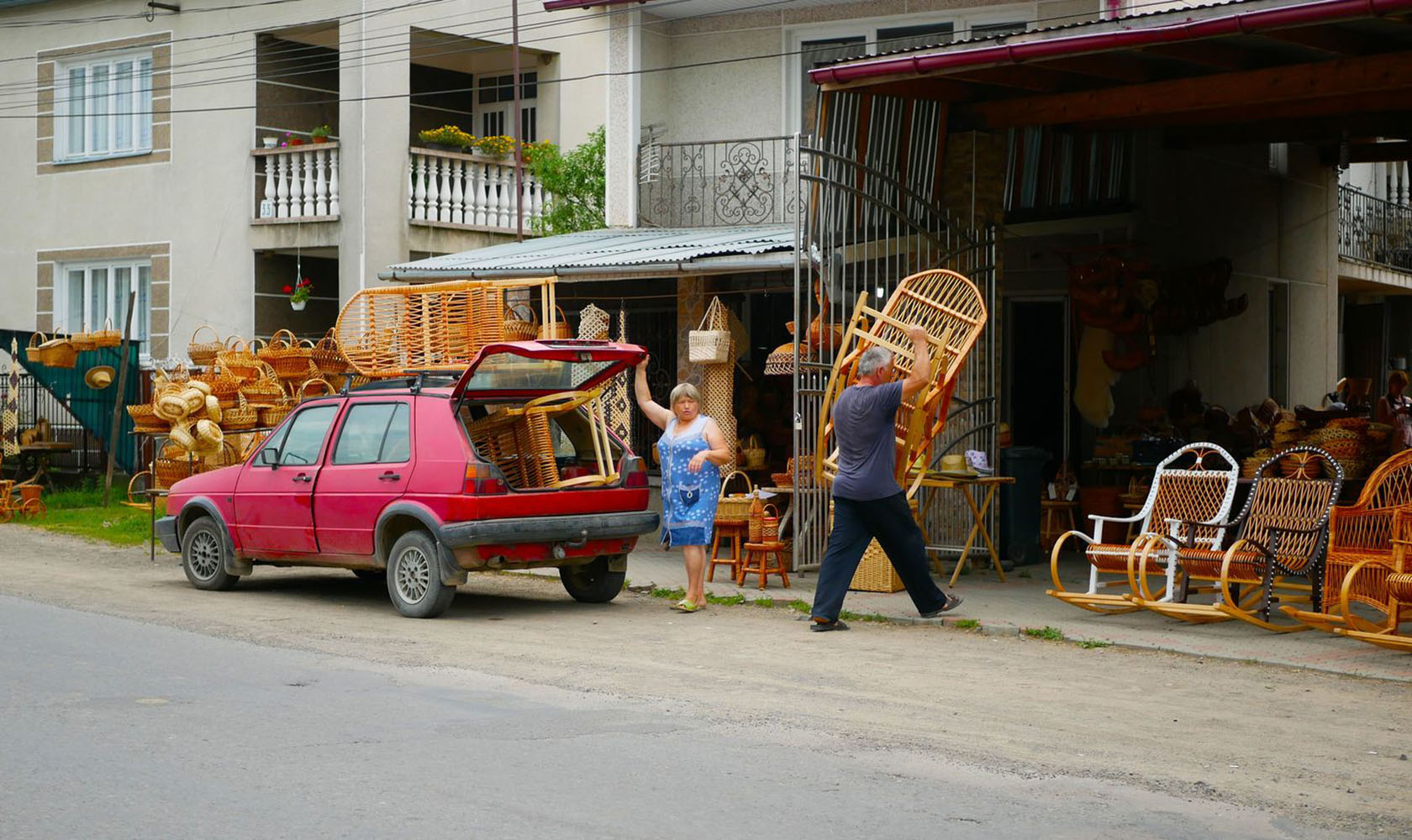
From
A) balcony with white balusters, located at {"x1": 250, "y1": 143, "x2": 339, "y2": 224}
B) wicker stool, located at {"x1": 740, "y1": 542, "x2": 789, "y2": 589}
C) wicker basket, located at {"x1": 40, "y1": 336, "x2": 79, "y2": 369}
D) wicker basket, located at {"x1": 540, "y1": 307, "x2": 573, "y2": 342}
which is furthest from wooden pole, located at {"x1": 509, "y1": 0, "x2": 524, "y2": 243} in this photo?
wicker stool, located at {"x1": 740, "y1": 542, "x2": 789, "y2": 589}

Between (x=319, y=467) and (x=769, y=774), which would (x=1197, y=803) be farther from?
(x=319, y=467)

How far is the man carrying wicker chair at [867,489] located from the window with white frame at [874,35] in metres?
6.06

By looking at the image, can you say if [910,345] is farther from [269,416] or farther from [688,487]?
[269,416]

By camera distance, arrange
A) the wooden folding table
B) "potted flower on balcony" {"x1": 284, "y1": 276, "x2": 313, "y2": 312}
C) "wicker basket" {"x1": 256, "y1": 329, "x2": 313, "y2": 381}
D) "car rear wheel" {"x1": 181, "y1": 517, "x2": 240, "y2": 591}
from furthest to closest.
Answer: "potted flower on balcony" {"x1": 284, "y1": 276, "x2": 313, "y2": 312}
"wicker basket" {"x1": 256, "y1": 329, "x2": 313, "y2": 381}
"car rear wheel" {"x1": 181, "y1": 517, "x2": 240, "y2": 591}
the wooden folding table

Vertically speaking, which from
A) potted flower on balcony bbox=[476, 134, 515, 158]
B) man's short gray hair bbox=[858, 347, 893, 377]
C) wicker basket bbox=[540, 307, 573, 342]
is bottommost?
man's short gray hair bbox=[858, 347, 893, 377]

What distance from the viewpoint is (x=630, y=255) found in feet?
48.1

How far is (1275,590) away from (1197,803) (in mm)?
5890

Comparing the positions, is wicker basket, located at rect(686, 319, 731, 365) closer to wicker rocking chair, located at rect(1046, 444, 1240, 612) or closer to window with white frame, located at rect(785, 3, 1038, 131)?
window with white frame, located at rect(785, 3, 1038, 131)

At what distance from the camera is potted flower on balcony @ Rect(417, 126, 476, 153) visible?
2245 cm

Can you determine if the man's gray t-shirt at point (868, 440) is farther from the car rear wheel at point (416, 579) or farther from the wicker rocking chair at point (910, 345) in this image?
the car rear wheel at point (416, 579)

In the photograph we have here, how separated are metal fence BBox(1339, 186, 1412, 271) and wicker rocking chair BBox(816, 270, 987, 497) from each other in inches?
459

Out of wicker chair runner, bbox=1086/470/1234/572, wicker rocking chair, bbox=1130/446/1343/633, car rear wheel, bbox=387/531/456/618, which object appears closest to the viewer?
wicker rocking chair, bbox=1130/446/1343/633

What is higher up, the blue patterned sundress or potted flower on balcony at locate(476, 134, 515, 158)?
potted flower on balcony at locate(476, 134, 515, 158)

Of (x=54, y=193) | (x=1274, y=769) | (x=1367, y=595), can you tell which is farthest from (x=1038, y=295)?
(x=54, y=193)
